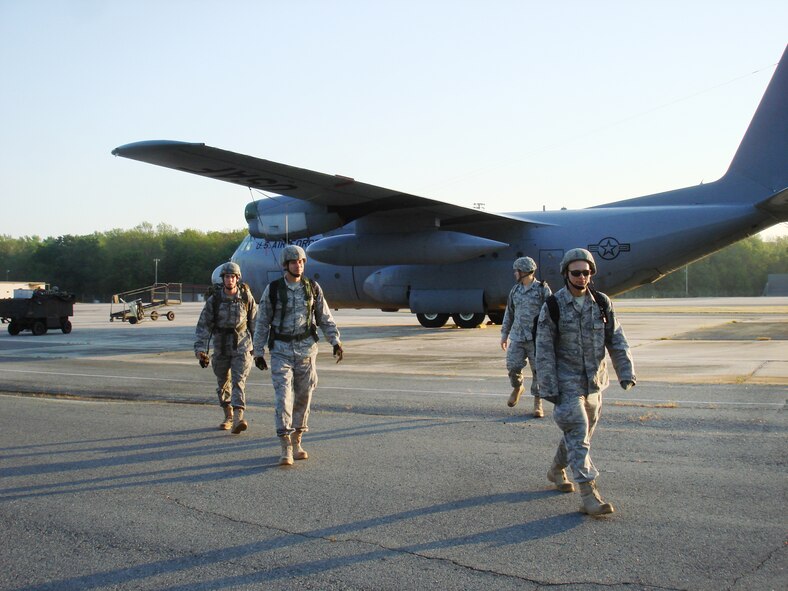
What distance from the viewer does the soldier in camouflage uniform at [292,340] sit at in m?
7.76

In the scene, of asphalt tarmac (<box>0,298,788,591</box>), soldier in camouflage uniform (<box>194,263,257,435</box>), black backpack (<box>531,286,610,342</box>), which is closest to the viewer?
asphalt tarmac (<box>0,298,788,591</box>)

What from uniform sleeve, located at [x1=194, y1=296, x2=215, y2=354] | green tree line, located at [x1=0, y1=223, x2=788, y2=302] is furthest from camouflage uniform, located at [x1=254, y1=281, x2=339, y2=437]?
green tree line, located at [x1=0, y1=223, x2=788, y2=302]

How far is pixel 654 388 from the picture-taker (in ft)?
39.6

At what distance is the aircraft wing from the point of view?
18266 millimetres

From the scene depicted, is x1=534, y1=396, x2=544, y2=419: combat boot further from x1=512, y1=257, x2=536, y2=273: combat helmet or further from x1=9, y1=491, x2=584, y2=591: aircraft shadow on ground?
x1=9, y1=491, x2=584, y2=591: aircraft shadow on ground

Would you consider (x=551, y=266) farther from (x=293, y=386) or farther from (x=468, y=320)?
(x=293, y=386)

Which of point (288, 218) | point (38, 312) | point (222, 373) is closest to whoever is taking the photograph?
point (222, 373)

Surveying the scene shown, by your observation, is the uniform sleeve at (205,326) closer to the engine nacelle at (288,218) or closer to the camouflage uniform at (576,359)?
the camouflage uniform at (576,359)

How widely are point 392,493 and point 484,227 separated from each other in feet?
61.5

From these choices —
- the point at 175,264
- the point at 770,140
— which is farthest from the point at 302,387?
the point at 175,264

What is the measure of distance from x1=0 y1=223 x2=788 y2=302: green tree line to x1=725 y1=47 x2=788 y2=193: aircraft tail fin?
8313cm

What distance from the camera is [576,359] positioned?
5938 millimetres

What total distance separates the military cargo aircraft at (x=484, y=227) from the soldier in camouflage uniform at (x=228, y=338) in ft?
33.6

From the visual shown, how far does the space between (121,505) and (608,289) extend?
19315 millimetres
